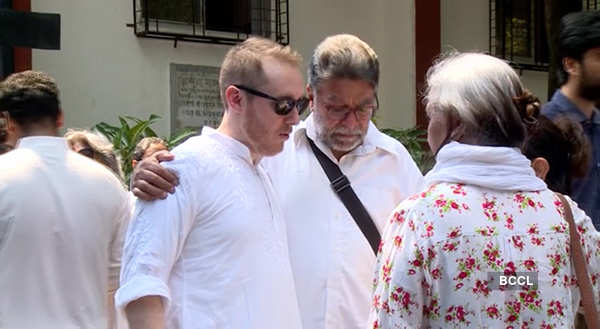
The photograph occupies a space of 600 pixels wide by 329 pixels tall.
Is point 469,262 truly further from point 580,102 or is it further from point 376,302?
point 580,102

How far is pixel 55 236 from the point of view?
12.7 ft

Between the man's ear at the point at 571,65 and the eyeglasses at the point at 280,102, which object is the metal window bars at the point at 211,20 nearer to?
the man's ear at the point at 571,65

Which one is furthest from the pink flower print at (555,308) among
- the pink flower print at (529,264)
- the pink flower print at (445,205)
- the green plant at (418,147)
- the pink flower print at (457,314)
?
the green plant at (418,147)

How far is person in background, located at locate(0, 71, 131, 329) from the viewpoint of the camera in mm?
3791

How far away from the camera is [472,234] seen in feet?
7.93

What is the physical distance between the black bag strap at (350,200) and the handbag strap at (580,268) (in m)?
0.86

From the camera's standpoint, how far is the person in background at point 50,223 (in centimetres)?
379

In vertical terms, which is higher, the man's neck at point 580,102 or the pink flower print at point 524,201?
the man's neck at point 580,102

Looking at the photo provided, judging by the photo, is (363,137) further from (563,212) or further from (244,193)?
(563,212)

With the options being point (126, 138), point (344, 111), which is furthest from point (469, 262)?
Answer: point (126, 138)

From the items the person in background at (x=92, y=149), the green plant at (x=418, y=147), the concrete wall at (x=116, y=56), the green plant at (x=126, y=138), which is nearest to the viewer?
the person in background at (x=92, y=149)

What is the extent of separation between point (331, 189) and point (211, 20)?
757 cm

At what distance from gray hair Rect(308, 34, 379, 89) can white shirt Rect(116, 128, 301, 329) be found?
0.70 meters

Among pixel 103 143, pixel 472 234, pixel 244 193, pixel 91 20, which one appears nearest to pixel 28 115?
pixel 103 143
